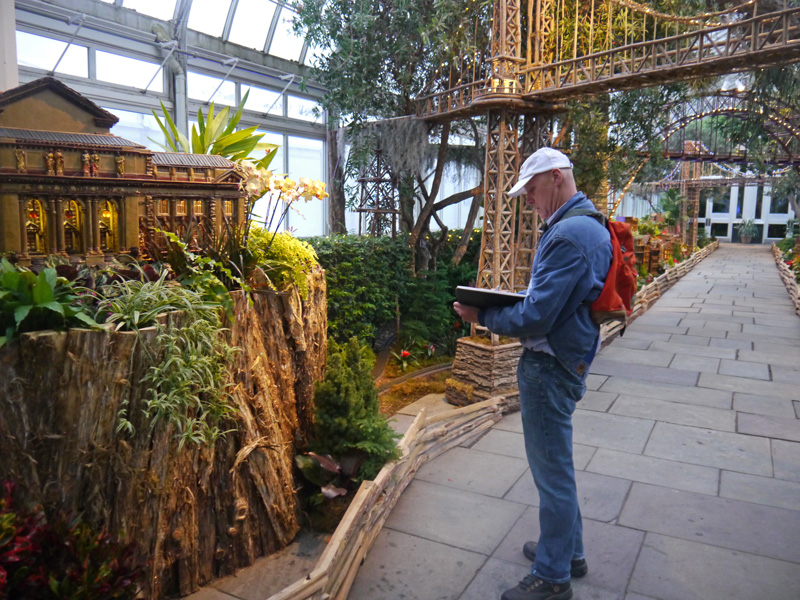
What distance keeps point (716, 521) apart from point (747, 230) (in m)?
43.9

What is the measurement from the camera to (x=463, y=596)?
2980 millimetres

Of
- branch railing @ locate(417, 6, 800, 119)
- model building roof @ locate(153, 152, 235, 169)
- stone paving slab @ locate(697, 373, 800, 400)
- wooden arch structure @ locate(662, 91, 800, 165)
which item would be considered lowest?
stone paving slab @ locate(697, 373, 800, 400)

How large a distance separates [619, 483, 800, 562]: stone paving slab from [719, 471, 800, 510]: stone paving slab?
9 cm

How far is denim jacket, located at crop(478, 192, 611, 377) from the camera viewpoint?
2654mm

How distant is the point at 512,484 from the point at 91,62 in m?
8.10

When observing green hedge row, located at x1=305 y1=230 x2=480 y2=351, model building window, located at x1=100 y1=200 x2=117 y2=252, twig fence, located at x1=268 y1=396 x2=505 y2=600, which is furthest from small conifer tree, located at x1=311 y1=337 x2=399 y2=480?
green hedge row, located at x1=305 y1=230 x2=480 y2=351

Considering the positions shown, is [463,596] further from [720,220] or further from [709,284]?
[720,220]

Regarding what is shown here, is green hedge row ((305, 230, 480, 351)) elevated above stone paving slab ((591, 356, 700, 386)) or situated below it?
above

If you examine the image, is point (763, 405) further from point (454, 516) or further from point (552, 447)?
point (552, 447)

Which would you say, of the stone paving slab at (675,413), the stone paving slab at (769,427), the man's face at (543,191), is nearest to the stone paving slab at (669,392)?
the stone paving slab at (675,413)

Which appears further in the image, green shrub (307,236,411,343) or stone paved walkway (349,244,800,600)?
green shrub (307,236,411,343)

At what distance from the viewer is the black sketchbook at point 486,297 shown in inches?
111

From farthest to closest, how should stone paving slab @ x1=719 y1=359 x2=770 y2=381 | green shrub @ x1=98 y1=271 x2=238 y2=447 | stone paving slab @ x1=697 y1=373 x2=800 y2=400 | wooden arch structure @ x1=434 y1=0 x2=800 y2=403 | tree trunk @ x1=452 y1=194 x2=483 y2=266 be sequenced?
tree trunk @ x1=452 y1=194 x2=483 y2=266
stone paving slab @ x1=719 y1=359 x2=770 y2=381
stone paving slab @ x1=697 y1=373 x2=800 y2=400
wooden arch structure @ x1=434 y1=0 x2=800 y2=403
green shrub @ x1=98 y1=271 x2=238 y2=447

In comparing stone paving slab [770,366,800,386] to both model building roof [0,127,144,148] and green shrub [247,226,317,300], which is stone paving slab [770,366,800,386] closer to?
green shrub [247,226,317,300]
